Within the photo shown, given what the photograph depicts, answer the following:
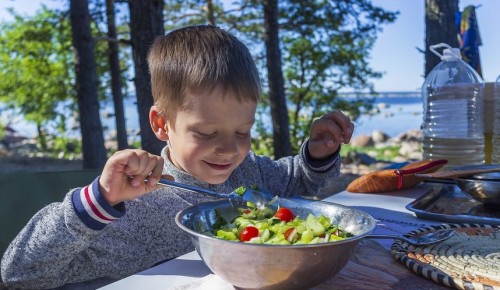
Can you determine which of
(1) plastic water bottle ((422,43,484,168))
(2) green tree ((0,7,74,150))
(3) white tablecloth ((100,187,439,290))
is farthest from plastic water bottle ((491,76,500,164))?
(2) green tree ((0,7,74,150))

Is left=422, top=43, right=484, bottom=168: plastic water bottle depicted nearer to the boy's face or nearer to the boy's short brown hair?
the boy's short brown hair

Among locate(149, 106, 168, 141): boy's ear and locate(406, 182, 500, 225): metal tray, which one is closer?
locate(406, 182, 500, 225): metal tray

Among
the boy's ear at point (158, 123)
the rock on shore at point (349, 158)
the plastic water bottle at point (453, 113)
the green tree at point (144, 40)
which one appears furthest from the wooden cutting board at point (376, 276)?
the rock on shore at point (349, 158)

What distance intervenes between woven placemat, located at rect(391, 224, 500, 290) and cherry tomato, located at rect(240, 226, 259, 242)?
0.33m

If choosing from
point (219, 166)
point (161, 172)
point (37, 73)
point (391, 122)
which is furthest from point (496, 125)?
point (391, 122)

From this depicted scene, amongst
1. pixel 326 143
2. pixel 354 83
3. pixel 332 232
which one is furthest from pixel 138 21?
pixel 354 83

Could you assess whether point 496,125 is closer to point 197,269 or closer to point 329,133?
point 329,133

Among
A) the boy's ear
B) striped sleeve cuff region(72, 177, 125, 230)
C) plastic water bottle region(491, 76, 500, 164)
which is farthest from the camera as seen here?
plastic water bottle region(491, 76, 500, 164)

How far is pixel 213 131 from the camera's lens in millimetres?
1392

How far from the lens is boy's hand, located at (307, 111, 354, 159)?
1.68 meters

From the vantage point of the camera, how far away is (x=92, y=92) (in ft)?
20.5

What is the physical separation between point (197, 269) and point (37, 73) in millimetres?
10508

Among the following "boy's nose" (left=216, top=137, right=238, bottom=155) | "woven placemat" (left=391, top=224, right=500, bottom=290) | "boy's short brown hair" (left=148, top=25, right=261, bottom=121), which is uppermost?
"boy's short brown hair" (left=148, top=25, right=261, bottom=121)

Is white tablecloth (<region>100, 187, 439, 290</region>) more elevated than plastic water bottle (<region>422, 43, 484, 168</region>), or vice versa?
plastic water bottle (<region>422, 43, 484, 168</region>)
